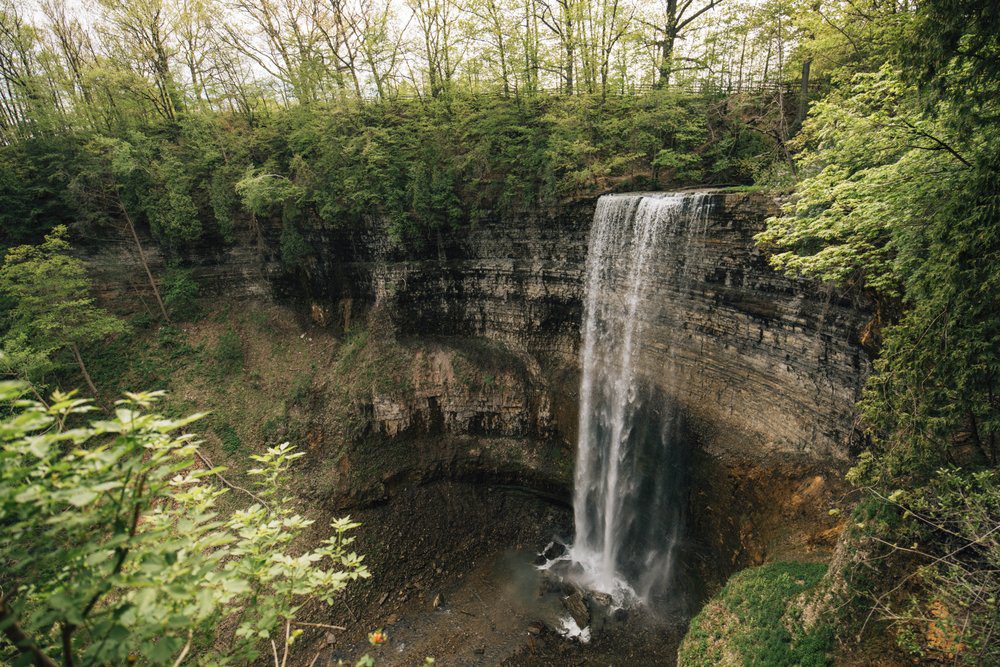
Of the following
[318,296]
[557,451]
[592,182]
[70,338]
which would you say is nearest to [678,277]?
[592,182]

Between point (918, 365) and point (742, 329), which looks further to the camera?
point (742, 329)

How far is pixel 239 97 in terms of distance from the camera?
20719mm

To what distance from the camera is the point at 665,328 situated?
13125mm

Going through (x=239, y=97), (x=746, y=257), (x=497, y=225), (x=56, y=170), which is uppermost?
(x=239, y=97)

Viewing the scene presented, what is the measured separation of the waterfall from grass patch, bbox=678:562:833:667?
400 centimetres

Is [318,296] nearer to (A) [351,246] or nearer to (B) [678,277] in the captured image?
(A) [351,246]

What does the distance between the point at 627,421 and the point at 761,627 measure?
6.94 meters

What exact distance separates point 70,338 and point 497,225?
17.0m

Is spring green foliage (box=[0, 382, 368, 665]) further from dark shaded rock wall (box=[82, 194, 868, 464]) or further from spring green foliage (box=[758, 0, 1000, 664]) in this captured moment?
dark shaded rock wall (box=[82, 194, 868, 464])

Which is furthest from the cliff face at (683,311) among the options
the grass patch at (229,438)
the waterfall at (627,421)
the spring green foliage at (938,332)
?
the grass patch at (229,438)

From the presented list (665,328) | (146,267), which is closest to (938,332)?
(665,328)

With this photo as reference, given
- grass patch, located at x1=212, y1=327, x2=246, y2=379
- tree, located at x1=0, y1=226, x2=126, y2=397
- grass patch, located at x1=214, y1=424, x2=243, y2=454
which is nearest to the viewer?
tree, located at x1=0, y1=226, x2=126, y2=397

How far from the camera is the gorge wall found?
399 inches

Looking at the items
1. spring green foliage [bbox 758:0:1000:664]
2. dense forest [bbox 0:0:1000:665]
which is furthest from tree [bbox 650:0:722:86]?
spring green foliage [bbox 758:0:1000:664]
